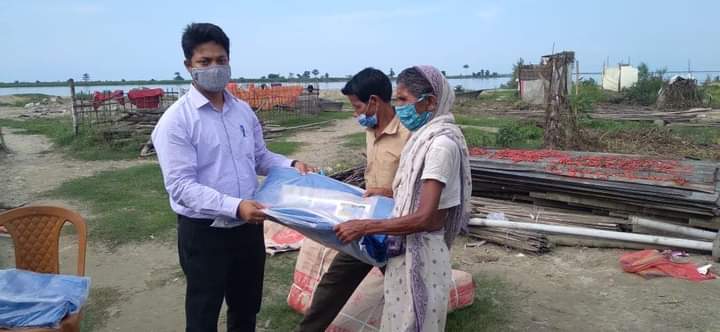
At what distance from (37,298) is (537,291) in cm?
360

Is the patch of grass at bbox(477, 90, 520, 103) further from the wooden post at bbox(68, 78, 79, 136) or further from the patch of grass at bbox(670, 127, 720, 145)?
the wooden post at bbox(68, 78, 79, 136)

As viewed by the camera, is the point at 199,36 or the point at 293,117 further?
the point at 293,117

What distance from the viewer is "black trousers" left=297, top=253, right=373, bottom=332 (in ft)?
8.99

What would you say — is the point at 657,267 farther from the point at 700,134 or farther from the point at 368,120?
the point at 700,134

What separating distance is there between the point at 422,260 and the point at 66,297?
1733 millimetres

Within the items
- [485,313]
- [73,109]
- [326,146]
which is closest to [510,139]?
[326,146]

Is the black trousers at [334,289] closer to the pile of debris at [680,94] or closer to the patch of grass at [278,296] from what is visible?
the patch of grass at [278,296]

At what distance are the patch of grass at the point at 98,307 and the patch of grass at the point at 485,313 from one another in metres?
2.65

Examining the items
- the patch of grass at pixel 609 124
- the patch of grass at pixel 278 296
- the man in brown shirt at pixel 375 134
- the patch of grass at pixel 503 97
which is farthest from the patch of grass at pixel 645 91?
the man in brown shirt at pixel 375 134

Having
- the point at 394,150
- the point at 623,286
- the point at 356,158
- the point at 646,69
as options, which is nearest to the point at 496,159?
the point at 623,286

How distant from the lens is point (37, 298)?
8.05 feet

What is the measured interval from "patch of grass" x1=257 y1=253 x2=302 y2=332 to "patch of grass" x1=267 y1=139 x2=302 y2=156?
24.7 ft

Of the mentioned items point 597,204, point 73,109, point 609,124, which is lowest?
point 597,204

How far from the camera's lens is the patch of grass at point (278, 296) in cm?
383
